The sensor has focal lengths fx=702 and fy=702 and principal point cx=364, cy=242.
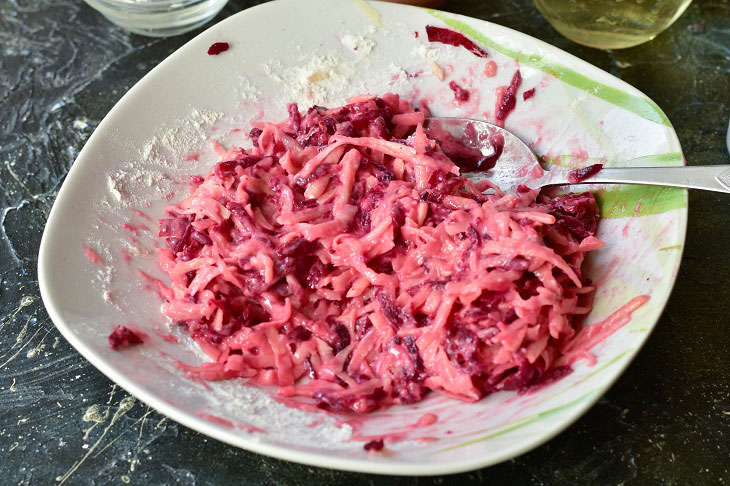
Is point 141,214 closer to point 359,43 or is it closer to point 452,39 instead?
point 359,43

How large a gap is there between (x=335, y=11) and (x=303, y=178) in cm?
95

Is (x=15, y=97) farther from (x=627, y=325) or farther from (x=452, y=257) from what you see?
(x=627, y=325)

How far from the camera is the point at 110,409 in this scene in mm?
2508

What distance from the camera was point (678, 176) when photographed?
2.33 m

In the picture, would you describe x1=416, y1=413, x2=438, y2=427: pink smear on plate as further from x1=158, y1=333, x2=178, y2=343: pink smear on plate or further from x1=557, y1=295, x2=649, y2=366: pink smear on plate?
x1=158, y1=333, x2=178, y2=343: pink smear on plate

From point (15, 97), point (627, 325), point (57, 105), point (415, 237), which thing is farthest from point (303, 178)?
point (15, 97)

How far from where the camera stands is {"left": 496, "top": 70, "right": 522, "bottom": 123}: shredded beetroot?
3025 mm

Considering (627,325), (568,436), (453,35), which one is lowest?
(568,436)

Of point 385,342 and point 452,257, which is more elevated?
point 452,257

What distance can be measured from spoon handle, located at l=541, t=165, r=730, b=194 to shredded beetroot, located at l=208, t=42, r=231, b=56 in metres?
1.73

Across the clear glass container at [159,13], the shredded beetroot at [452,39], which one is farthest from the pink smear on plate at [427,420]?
the clear glass container at [159,13]

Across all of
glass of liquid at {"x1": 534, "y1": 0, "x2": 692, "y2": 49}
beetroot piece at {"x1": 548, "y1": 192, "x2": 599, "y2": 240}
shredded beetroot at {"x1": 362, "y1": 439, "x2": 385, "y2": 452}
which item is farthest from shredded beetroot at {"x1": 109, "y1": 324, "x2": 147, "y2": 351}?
glass of liquid at {"x1": 534, "y1": 0, "x2": 692, "y2": 49}

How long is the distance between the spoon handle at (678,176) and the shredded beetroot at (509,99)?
0.66 m

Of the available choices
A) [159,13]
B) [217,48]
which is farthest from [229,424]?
[159,13]
